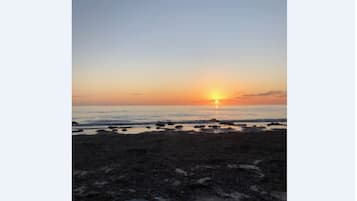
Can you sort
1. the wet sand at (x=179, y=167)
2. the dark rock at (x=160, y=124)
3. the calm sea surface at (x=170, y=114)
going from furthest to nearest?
the dark rock at (x=160, y=124) → the calm sea surface at (x=170, y=114) → the wet sand at (x=179, y=167)

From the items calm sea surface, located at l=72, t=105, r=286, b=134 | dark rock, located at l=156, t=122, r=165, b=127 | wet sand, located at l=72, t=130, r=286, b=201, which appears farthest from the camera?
dark rock, located at l=156, t=122, r=165, b=127

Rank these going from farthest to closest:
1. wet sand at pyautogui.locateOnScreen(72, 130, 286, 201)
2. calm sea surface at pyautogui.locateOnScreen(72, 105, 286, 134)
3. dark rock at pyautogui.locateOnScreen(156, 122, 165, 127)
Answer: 1. dark rock at pyautogui.locateOnScreen(156, 122, 165, 127)
2. calm sea surface at pyautogui.locateOnScreen(72, 105, 286, 134)
3. wet sand at pyautogui.locateOnScreen(72, 130, 286, 201)

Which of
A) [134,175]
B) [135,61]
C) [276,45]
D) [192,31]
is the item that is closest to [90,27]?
[135,61]

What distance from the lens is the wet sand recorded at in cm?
217

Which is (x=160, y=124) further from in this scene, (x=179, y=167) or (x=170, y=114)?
(x=179, y=167)

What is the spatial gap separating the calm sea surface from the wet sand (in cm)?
14

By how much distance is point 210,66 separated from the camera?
2926 mm

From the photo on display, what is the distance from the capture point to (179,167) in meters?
2.55

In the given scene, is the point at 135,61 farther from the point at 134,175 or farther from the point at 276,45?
the point at 276,45

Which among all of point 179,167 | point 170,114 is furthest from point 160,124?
point 179,167

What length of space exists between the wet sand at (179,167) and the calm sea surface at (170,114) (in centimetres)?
14

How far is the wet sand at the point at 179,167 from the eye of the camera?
2.17 m

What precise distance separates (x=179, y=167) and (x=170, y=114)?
1.87ft
